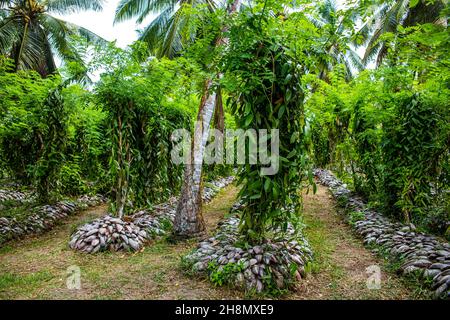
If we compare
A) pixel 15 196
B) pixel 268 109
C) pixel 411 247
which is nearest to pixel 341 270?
pixel 411 247

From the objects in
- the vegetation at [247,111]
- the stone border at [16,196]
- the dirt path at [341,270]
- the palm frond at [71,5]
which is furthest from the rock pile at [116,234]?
the palm frond at [71,5]

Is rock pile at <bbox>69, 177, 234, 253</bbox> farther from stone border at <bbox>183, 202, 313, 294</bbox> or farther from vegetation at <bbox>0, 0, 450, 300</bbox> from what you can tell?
stone border at <bbox>183, 202, 313, 294</bbox>

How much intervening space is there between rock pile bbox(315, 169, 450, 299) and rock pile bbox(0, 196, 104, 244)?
5.46 meters

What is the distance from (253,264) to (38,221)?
438 centimetres

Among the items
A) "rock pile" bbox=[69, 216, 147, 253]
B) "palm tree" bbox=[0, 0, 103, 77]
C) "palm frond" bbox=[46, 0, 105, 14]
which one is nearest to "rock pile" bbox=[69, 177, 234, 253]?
"rock pile" bbox=[69, 216, 147, 253]

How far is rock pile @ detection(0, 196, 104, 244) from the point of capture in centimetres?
482

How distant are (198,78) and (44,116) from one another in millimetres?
4036

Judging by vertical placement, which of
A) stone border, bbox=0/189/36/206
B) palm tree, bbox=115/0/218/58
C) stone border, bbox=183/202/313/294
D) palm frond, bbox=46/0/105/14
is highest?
palm frond, bbox=46/0/105/14

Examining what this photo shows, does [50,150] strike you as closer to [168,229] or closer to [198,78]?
[168,229]

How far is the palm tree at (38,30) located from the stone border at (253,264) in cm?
1019

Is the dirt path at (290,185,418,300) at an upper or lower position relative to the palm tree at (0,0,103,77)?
lower

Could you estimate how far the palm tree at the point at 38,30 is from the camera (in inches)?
418

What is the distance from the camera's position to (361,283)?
3199 millimetres
